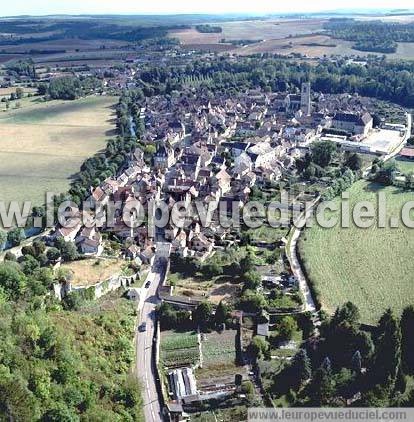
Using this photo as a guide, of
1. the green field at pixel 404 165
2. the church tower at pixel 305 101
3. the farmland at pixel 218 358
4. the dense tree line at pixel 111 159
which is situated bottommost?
the farmland at pixel 218 358

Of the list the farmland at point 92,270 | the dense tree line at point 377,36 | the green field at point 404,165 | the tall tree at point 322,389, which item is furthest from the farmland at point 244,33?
the tall tree at point 322,389

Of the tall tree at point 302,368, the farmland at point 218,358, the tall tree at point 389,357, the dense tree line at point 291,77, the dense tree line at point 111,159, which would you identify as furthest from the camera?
the dense tree line at point 291,77

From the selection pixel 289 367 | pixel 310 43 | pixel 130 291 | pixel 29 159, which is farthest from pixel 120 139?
pixel 310 43

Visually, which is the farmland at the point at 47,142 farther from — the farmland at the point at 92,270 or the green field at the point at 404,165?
the green field at the point at 404,165

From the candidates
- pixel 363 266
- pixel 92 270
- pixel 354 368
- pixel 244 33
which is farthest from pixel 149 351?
pixel 244 33

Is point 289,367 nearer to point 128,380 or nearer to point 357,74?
point 128,380

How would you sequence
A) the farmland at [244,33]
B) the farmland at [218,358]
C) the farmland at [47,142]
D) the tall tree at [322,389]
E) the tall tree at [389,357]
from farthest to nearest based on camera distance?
the farmland at [244,33] < the farmland at [47,142] < the farmland at [218,358] < the tall tree at [389,357] < the tall tree at [322,389]
